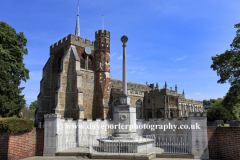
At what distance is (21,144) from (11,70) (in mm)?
15560

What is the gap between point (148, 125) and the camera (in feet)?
50.5

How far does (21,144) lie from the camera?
32.2 feet

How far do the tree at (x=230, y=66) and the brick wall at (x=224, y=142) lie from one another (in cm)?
1042

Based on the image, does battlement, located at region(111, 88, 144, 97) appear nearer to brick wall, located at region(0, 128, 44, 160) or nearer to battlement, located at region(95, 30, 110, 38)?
battlement, located at region(95, 30, 110, 38)

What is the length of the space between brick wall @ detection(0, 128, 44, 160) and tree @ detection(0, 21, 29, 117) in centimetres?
1129

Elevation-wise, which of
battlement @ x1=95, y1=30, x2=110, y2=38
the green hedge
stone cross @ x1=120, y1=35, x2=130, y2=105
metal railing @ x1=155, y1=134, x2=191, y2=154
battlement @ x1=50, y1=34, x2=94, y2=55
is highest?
battlement @ x1=95, y1=30, x2=110, y2=38

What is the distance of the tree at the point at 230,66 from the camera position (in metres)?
18.8

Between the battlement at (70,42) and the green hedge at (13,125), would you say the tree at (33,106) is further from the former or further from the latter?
the green hedge at (13,125)

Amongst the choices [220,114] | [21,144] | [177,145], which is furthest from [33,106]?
[177,145]

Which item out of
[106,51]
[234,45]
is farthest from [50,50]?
[234,45]

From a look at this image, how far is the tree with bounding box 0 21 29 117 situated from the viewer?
1964 cm

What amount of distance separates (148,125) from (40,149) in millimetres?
8456

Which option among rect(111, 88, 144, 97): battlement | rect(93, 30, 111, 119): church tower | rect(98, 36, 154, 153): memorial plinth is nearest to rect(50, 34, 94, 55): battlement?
rect(93, 30, 111, 119): church tower

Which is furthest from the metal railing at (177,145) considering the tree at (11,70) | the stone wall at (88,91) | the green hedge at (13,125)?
the tree at (11,70)
